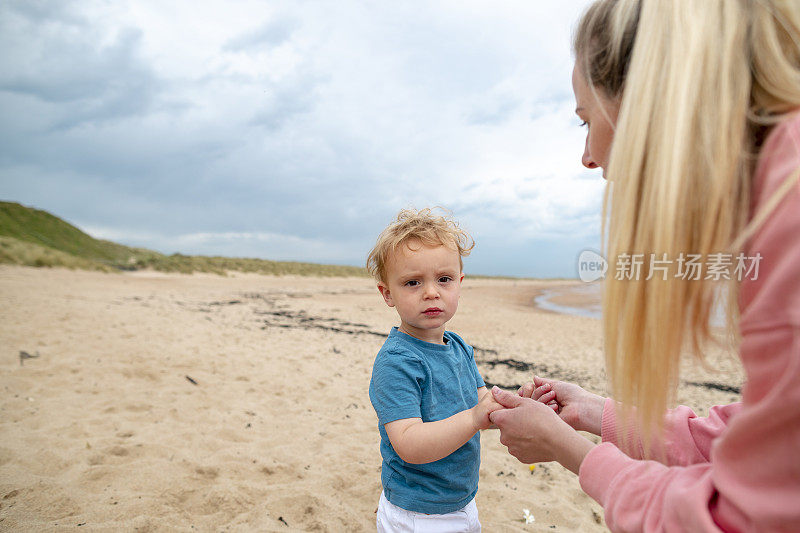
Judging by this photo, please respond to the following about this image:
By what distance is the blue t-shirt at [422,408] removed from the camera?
1.95 m

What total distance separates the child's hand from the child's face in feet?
1.31

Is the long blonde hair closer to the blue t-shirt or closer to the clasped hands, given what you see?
the clasped hands

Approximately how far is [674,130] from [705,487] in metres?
0.78

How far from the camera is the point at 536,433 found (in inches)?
65.9

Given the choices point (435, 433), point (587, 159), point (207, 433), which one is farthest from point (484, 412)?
point (207, 433)

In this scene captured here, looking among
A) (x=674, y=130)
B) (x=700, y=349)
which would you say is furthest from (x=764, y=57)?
(x=700, y=349)

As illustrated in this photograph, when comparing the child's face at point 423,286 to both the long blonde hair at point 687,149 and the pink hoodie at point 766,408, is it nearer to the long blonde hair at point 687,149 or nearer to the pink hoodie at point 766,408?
the long blonde hair at point 687,149

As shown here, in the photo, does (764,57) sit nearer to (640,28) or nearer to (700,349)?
(640,28)

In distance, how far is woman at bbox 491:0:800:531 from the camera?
2.83ft

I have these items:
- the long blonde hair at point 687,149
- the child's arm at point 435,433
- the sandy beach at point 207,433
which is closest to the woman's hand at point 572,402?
the child's arm at point 435,433

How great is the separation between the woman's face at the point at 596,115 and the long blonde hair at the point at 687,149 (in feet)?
0.71

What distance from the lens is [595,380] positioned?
7215 millimetres

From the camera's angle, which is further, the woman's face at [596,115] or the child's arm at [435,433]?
the child's arm at [435,433]
